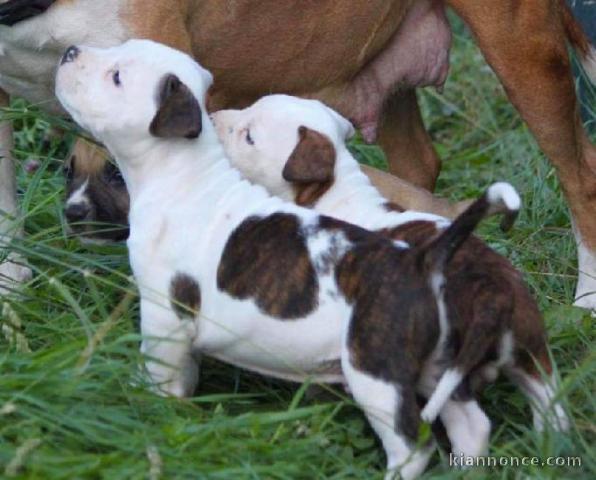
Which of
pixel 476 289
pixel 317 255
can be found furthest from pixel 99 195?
pixel 476 289

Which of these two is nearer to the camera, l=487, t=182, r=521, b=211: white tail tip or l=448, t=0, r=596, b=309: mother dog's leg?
l=487, t=182, r=521, b=211: white tail tip

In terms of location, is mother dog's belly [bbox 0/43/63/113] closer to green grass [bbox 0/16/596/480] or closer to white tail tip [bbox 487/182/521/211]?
green grass [bbox 0/16/596/480]

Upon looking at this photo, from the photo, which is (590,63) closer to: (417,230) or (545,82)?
(545,82)

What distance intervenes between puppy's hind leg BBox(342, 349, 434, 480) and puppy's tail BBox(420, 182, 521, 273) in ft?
0.98

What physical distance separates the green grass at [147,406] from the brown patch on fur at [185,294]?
0.40 ft

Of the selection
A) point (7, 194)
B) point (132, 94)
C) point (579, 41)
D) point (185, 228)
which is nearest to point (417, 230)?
point (185, 228)

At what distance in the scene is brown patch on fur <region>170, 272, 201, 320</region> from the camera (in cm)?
400

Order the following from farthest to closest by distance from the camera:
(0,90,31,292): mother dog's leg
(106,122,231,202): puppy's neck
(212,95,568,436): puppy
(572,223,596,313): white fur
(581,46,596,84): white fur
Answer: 1. (581,46,596,84): white fur
2. (572,223,596,313): white fur
3. (0,90,31,292): mother dog's leg
4. (106,122,231,202): puppy's neck
5. (212,95,568,436): puppy

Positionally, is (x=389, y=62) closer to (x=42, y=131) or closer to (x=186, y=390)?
→ (x=42, y=131)

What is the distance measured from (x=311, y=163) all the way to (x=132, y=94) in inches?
21.6

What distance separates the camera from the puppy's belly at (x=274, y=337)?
3.83 m

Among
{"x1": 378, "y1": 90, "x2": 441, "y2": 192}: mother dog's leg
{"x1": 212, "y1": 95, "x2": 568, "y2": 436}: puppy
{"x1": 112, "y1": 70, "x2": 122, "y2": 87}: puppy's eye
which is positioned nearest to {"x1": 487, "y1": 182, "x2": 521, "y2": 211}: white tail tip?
{"x1": 212, "y1": 95, "x2": 568, "y2": 436}: puppy

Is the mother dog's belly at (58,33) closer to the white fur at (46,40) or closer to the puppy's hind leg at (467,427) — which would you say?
the white fur at (46,40)

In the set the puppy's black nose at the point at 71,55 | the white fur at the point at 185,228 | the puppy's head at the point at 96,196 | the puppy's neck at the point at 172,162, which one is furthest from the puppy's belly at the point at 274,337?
the puppy's head at the point at 96,196
